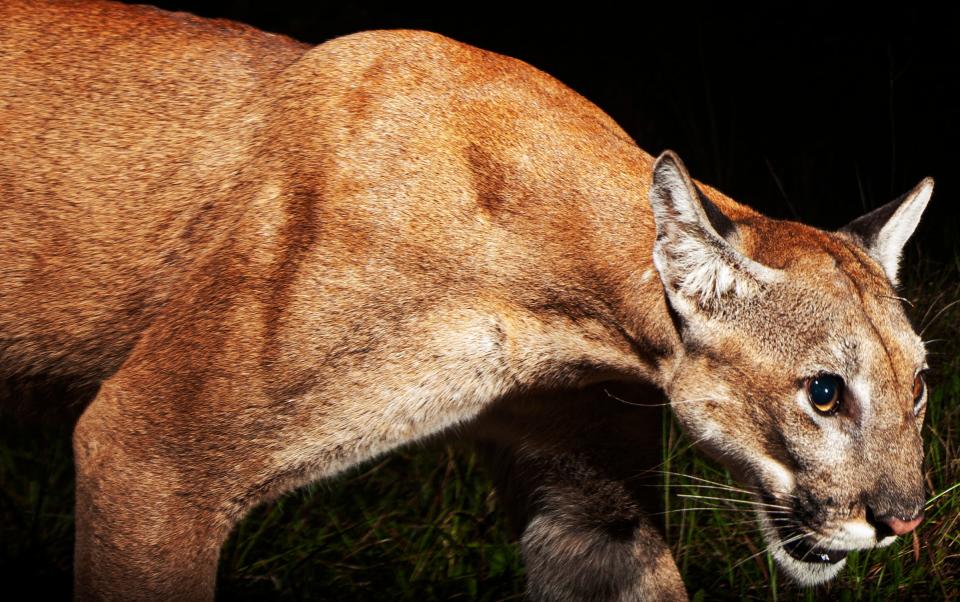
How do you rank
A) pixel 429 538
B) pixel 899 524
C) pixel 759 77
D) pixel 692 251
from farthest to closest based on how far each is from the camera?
pixel 759 77 < pixel 429 538 < pixel 692 251 < pixel 899 524

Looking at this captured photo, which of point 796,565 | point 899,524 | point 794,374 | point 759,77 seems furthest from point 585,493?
point 759,77

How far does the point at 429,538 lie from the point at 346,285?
1.42 m

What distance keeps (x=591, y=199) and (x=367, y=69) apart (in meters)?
0.72

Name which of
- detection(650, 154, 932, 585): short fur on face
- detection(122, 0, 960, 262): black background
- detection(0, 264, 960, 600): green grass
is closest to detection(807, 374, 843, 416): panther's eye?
detection(650, 154, 932, 585): short fur on face

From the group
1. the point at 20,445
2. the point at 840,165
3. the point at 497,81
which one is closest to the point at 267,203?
the point at 497,81

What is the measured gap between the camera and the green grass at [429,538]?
13.0ft

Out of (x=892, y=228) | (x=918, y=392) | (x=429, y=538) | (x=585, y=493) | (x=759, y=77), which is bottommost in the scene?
(x=429, y=538)

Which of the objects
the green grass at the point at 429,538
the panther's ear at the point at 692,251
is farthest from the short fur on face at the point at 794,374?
the green grass at the point at 429,538

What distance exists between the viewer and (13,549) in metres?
4.15

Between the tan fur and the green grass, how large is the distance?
477 millimetres

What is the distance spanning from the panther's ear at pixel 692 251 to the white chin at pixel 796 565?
0.57 meters

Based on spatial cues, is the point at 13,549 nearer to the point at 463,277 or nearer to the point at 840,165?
the point at 463,277

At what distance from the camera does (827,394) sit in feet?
10.2

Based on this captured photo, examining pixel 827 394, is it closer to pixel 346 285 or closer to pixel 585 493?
pixel 585 493
